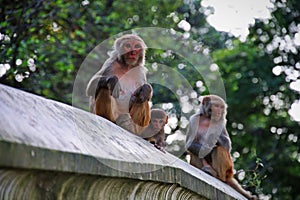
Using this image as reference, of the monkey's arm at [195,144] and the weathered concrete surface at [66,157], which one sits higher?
the monkey's arm at [195,144]

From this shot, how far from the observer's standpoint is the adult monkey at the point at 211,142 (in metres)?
7.09

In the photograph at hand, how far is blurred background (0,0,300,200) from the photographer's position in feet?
30.0

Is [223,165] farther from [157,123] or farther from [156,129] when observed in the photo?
[156,129]

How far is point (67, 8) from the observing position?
408 inches

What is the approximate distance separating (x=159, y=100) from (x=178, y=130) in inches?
65.9

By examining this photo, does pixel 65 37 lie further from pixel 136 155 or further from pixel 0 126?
pixel 0 126

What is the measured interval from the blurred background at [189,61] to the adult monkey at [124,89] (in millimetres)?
2328

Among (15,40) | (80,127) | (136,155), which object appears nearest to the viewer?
(80,127)

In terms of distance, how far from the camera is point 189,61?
11.0 meters

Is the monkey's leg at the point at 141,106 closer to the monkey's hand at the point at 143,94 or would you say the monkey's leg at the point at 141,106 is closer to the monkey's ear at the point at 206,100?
the monkey's hand at the point at 143,94

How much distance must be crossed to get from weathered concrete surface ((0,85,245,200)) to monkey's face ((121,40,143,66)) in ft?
9.08

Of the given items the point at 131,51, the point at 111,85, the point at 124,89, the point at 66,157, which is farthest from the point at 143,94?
the point at 66,157

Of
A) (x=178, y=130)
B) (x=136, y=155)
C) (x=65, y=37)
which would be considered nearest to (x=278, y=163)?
(x=178, y=130)

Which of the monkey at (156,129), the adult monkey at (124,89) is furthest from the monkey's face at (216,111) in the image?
the adult monkey at (124,89)
